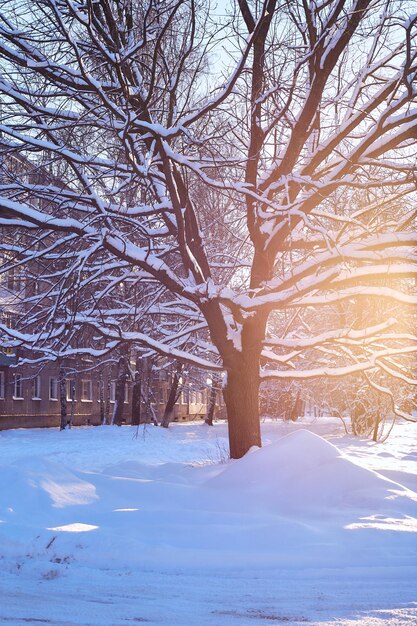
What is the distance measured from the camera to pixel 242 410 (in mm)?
11016

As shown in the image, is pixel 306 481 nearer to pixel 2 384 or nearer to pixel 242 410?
pixel 242 410

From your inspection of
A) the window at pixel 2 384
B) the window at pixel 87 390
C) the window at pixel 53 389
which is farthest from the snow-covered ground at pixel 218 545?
the window at pixel 87 390

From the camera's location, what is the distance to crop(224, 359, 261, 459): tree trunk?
36.0 ft

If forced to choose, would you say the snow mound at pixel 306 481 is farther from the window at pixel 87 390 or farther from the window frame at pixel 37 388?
the window at pixel 87 390

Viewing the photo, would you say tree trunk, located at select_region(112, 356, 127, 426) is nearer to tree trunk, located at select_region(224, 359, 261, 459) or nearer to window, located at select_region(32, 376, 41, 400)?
window, located at select_region(32, 376, 41, 400)

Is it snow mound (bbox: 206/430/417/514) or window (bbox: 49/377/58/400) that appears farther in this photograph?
window (bbox: 49/377/58/400)

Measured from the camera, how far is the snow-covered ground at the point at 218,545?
14.2 feet

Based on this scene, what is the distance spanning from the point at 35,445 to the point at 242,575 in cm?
1938

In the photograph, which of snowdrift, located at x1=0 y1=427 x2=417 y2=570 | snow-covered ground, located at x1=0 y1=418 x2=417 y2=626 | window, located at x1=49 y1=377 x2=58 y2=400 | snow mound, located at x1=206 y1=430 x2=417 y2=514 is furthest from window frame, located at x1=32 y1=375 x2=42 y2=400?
snow mound, located at x1=206 y1=430 x2=417 y2=514

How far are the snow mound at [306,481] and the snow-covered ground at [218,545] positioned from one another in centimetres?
2

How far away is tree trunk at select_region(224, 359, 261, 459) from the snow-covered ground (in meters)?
0.99

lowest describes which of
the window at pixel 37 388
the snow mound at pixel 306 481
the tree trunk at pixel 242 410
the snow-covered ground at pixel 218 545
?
the snow-covered ground at pixel 218 545

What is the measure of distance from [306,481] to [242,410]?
3.05 meters

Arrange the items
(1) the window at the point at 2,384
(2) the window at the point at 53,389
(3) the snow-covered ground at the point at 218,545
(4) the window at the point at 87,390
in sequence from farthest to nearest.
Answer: (4) the window at the point at 87,390
(2) the window at the point at 53,389
(1) the window at the point at 2,384
(3) the snow-covered ground at the point at 218,545
